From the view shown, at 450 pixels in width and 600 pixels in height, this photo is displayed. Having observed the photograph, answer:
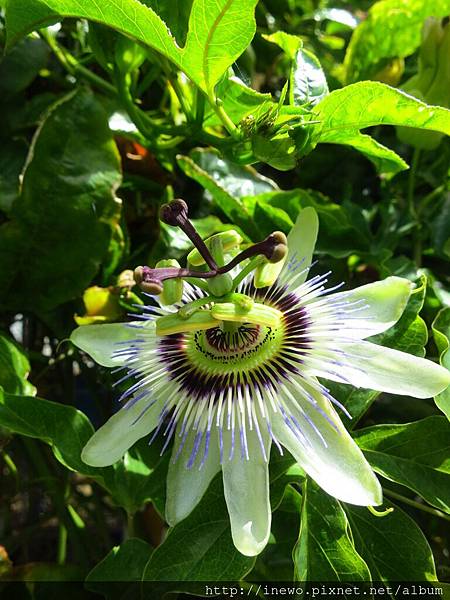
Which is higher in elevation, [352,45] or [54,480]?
[352,45]

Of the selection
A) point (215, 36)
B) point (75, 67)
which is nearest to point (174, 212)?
point (215, 36)

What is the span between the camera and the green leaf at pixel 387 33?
3.70 ft

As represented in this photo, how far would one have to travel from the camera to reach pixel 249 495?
739 millimetres

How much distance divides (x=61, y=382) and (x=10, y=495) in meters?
0.24

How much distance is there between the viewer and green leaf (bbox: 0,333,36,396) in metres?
0.92

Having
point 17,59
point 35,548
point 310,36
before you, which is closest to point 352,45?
point 310,36

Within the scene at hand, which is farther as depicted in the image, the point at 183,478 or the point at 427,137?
the point at 427,137

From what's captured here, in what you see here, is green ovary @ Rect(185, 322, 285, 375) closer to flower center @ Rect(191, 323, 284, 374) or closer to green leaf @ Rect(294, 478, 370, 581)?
flower center @ Rect(191, 323, 284, 374)

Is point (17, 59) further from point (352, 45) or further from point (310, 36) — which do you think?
point (310, 36)

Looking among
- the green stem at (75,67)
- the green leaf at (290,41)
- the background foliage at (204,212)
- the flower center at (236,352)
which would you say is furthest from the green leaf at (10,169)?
the green leaf at (290,41)

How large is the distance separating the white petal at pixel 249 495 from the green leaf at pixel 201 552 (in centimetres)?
6

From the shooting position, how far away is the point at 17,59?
1.19 meters

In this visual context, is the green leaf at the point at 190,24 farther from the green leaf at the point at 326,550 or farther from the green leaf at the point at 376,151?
the green leaf at the point at 326,550

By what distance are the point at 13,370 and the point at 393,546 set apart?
564 mm
